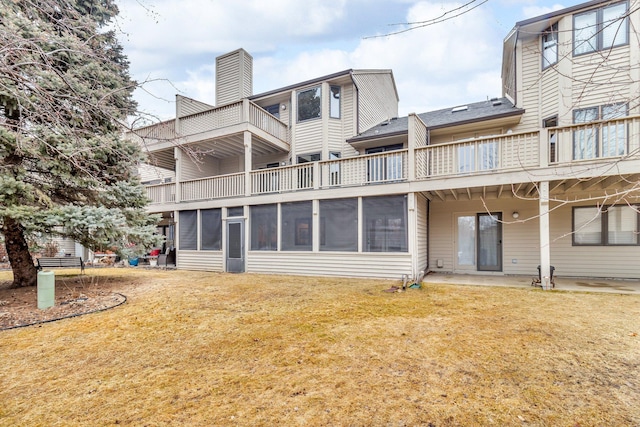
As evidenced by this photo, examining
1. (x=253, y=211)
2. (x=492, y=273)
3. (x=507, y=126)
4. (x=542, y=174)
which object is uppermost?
(x=507, y=126)

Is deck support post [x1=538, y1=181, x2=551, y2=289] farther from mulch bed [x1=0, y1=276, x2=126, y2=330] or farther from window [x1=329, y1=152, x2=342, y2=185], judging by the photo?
mulch bed [x1=0, y1=276, x2=126, y2=330]

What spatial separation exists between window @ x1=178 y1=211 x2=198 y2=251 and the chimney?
533 cm

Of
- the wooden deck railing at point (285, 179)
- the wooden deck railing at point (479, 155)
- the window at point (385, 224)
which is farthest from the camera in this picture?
the wooden deck railing at point (285, 179)

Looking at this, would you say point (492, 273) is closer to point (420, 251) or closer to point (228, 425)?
point (420, 251)

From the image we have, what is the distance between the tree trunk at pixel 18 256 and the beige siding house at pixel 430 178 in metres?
3.42

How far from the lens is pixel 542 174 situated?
7.27 m

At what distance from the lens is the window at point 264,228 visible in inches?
420

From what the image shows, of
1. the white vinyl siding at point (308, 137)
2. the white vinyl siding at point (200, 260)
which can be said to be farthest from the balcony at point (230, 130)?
the white vinyl siding at point (200, 260)

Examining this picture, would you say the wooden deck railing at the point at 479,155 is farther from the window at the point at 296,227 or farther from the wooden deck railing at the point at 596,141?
the window at the point at 296,227

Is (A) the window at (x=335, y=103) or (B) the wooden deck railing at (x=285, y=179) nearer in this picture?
(B) the wooden deck railing at (x=285, y=179)

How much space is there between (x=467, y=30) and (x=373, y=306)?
455 cm

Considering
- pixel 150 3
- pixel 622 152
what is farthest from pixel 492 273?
pixel 150 3

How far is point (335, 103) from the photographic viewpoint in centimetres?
1234

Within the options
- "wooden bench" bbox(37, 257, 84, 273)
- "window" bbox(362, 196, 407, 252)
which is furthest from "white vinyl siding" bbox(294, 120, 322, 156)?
"wooden bench" bbox(37, 257, 84, 273)
